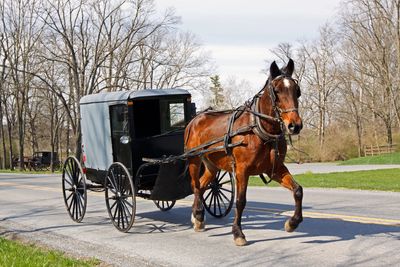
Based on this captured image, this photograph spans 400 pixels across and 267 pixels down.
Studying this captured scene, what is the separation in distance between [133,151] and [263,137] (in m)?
3.13

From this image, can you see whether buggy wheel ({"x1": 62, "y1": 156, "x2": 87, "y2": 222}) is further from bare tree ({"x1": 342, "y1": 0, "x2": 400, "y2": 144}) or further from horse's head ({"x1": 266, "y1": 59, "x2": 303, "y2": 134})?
bare tree ({"x1": 342, "y1": 0, "x2": 400, "y2": 144})

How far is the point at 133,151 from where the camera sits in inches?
372

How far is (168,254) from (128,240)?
1405 millimetres

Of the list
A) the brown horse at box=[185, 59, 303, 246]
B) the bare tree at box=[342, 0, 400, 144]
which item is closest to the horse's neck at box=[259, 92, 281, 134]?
the brown horse at box=[185, 59, 303, 246]

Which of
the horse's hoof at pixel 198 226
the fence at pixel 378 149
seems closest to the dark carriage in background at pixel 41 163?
the fence at pixel 378 149

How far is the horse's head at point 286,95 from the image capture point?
6544 millimetres

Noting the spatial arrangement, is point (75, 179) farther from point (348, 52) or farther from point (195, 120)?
point (348, 52)

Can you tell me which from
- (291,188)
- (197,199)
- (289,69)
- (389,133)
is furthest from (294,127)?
(389,133)

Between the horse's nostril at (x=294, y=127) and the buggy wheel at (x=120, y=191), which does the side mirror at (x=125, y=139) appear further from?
the horse's nostril at (x=294, y=127)

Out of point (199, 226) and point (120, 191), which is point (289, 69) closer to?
point (199, 226)

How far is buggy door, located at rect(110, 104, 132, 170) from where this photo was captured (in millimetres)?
9422

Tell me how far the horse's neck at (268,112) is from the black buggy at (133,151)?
2.00 m

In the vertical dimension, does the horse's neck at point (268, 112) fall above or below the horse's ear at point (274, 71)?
below

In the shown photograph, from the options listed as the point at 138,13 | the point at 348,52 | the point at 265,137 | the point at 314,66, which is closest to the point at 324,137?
the point at 348,52
